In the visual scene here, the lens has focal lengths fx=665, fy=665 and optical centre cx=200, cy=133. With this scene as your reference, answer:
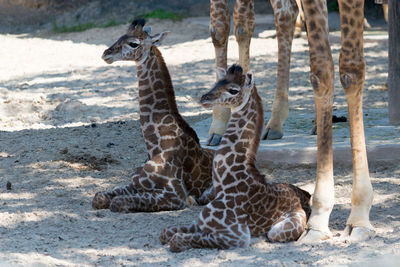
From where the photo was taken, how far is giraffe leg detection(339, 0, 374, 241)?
4.59 meters

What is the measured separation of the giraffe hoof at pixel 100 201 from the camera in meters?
5.39

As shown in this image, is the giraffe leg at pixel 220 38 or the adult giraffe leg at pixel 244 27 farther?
the adult giraffe leg at pixel 244 27

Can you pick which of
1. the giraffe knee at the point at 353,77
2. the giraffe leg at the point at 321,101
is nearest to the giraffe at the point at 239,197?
the giraffe leg at the point at 321,101

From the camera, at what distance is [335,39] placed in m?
15.1

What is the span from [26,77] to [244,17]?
21.1 feet

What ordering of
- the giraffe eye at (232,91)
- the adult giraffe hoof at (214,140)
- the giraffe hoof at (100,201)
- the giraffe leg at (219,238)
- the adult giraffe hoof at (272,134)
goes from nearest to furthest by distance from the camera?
1. the giraffe leg at (219,238)
2. the giraffe eye at (232,91)
3. the giraffe hoof at (100,201)
4. the adult giraffe hoof at (214,140)
5. the adult giraffe hoof at (272,134)

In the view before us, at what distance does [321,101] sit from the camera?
4648 mm

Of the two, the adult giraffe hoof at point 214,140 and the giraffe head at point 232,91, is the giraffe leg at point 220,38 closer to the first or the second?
the adult giraffe hoof at point 214,140

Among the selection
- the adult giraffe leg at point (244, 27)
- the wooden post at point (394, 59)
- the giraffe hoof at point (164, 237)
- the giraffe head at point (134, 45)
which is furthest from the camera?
the wooden post at point (394, 59)

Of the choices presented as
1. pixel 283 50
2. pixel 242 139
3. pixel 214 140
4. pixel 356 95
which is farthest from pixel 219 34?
pixel 356 95

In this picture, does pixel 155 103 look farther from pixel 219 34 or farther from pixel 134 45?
pixel 219 34

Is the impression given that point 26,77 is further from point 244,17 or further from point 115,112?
point 244,17

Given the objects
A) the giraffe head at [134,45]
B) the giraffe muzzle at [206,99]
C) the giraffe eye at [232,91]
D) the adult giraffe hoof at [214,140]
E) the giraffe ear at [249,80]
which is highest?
the giraffe head at [134,45]

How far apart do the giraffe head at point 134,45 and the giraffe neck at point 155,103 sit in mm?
71
